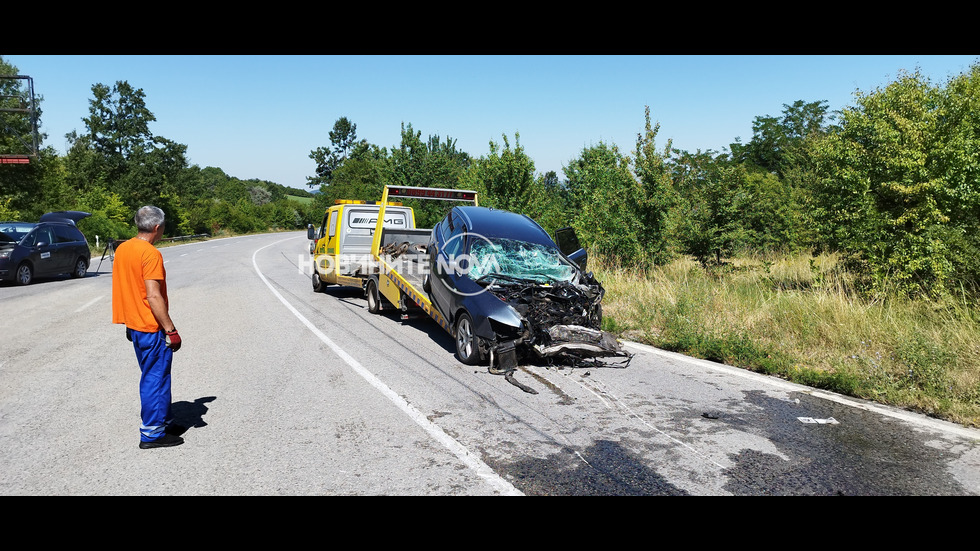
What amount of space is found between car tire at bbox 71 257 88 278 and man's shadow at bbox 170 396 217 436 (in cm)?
1528

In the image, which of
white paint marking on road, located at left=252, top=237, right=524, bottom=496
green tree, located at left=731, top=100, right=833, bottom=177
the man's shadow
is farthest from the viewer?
green tree, located at left=731, top=100, right=833, bottom=177

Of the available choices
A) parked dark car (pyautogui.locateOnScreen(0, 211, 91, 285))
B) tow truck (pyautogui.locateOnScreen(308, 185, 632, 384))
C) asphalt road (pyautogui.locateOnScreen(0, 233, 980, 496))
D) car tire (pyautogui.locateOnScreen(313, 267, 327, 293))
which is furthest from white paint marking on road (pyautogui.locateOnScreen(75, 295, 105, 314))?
tow truck (pyautogui.locateOnScreen(308, 185, 632, 384))

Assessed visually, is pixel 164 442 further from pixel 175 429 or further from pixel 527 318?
pixel 527 318

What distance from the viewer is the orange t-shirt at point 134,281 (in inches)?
161

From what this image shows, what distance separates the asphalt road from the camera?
145 inches

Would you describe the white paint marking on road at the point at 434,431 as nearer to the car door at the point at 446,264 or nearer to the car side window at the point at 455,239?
the car door at the point at 446,264

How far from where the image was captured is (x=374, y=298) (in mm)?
11078

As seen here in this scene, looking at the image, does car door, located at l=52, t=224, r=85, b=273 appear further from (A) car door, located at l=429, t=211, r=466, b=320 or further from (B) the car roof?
(B) the car roof

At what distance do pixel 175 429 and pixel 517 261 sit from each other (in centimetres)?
464

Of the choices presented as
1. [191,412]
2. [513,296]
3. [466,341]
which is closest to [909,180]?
[513,296]

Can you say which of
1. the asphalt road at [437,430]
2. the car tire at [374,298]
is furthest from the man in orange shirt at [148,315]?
the car tire at [374,298]
